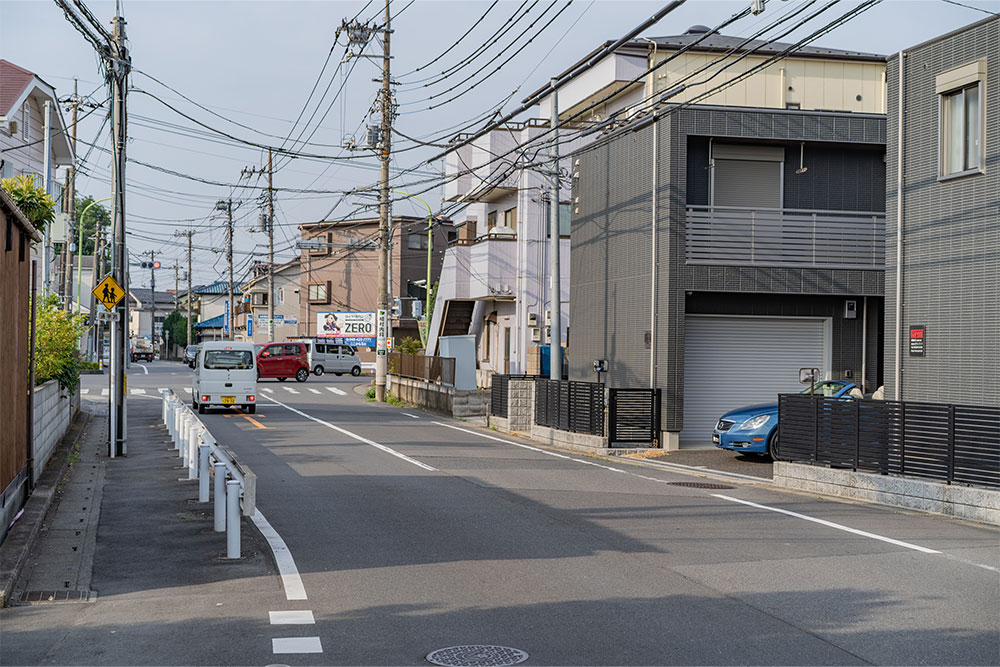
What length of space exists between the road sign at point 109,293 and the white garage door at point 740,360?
12.2m

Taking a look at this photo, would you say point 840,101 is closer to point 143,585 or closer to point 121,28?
point 121,28

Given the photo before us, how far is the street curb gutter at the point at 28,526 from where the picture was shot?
319 inches

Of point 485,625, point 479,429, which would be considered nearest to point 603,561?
point 485,625

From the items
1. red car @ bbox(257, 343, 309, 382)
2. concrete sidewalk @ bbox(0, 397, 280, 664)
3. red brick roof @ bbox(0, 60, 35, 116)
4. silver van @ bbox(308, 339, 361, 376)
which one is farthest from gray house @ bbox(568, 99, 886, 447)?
silver van @ bbox(308, 339, 361, 376)

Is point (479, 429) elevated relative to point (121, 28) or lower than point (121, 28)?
lower

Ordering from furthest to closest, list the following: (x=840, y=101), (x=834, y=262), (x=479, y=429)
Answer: (x=840, y=101)
(x=479, y=429)
(x=834, y=262)

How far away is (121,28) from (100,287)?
5265 mm

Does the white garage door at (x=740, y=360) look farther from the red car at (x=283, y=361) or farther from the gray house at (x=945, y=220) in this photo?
the red car at (x=283, y=361)

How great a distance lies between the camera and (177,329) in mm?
103188

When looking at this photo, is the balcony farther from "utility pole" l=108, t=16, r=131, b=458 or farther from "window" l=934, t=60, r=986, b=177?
"utility pole" l=108, t=16, r=131, b=458

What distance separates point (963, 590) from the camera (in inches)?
331

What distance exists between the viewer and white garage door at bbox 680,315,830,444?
22.6 meters

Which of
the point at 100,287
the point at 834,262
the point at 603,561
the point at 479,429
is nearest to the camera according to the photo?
the point at 603,561

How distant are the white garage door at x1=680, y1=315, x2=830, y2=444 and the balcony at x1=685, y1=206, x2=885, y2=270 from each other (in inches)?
59.0
